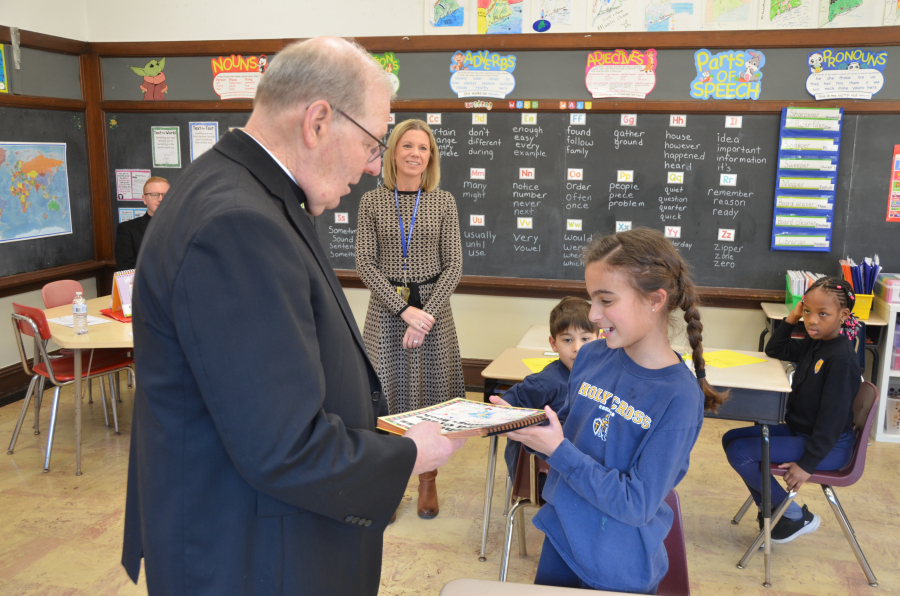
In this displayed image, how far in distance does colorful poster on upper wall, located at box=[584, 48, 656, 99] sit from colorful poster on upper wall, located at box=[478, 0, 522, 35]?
0.55m

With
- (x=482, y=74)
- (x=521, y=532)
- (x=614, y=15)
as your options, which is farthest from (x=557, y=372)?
(x=614, y=15)

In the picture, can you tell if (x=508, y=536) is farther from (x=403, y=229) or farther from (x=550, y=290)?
(x=550, y=290)

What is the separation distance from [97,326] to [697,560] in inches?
127

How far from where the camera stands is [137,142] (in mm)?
5324

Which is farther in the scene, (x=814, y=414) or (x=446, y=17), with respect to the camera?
(x=446, y=17)

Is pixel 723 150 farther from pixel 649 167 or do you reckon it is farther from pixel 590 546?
pixel 590 546

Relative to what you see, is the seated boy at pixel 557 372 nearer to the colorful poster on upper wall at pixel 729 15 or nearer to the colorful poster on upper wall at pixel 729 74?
the colorful poster on upper wall at pixel 729 74

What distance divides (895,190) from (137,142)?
209 inches

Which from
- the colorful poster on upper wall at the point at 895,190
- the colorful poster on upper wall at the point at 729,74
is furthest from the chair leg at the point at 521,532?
the colorful poster on upper wall at the point at 895,190

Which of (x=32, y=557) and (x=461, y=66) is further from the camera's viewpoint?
(x=461, y=66)

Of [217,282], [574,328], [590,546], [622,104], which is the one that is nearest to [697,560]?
[574,328]

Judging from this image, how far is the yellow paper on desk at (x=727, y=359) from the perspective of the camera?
2986mm

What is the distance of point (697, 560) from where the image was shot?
2.82m

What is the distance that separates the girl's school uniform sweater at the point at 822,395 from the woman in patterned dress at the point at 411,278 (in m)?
1.44
